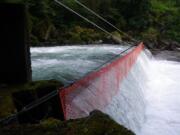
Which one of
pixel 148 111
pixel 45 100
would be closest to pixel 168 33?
pixel 148 111

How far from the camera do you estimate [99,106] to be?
27.1ft

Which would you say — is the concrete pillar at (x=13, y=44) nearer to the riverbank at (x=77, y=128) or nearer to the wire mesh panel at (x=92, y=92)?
the wire mesh panel at (x=92, y=92)

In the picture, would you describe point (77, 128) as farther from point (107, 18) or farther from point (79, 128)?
point (107, 18)

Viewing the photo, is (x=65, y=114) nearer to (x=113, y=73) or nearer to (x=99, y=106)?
(x=99, y=106)

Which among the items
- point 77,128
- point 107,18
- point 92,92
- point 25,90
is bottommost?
point 107,18

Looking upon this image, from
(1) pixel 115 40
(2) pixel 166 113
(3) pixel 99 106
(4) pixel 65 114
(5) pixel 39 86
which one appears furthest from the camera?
(1) pixel 115 40

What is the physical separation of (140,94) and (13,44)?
5.25 metres

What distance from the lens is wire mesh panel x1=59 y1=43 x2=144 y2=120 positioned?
672 centimetres

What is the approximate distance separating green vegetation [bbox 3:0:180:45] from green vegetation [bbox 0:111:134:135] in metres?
23.2

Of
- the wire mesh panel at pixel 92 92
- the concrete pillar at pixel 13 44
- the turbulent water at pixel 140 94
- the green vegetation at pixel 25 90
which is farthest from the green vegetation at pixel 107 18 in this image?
the green vegetation at pixel 25 90

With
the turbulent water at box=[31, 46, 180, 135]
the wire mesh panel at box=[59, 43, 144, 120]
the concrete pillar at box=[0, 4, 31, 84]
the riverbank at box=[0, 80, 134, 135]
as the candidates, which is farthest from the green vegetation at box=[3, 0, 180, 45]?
the riverbank at box=[0, 80, 134, 135]

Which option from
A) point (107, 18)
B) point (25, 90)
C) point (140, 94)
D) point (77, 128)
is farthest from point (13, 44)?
point (107, 18)

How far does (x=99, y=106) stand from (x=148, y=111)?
3.15 metres

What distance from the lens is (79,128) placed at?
3.73 meters
